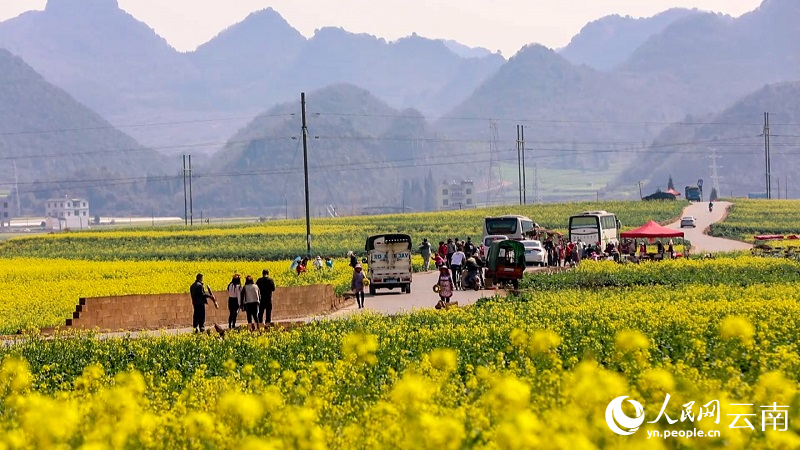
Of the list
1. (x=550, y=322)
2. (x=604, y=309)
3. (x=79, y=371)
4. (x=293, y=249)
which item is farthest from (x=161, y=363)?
(x=293, y=249)

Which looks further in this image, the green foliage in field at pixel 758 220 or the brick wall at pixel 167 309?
the green foliage in field at pixel 758 220

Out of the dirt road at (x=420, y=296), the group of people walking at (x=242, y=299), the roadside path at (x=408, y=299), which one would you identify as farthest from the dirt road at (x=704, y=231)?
the group of people walking at (x=242, y=299)

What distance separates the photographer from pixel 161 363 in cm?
2464

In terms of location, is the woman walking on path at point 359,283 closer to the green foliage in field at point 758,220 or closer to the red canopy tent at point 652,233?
the red canopy tent at point 652,233

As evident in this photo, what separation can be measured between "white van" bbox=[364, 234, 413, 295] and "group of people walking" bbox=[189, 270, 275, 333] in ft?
46.0

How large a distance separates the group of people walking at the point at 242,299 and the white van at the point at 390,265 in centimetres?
1403

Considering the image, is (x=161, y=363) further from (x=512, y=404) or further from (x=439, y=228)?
(x=439, y=228)

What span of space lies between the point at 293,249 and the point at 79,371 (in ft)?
198

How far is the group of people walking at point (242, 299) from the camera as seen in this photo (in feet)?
109

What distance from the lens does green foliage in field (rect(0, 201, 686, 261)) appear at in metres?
85.3

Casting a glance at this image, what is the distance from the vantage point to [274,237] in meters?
101

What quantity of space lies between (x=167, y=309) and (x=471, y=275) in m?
14.4

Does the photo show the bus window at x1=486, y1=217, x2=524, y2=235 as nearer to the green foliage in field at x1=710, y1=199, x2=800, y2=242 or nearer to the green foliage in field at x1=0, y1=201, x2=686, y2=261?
the green foliage in field at x1=0, y1=201, x2=686, y2=261

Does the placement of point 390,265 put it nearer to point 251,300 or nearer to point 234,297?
point 234,297
